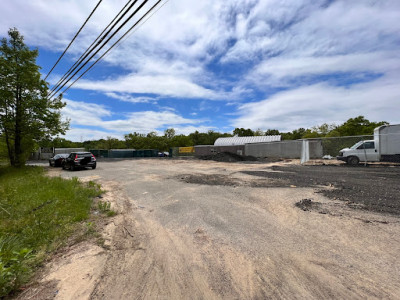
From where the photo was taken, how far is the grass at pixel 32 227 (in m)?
2.56

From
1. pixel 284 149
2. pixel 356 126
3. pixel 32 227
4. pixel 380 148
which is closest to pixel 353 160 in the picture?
pixel 380 148

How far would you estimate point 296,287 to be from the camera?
7.70 feet

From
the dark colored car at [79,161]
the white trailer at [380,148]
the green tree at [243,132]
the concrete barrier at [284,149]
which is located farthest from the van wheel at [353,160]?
the green tree at [243,132]

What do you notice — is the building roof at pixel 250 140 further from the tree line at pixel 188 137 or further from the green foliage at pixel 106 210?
the green foliage at pixel 106 210

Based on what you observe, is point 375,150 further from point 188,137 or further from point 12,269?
point 188,137

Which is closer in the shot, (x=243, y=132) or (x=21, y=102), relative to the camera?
(x=21, y=102)

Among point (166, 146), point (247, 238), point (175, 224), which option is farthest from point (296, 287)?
point (166, 146)

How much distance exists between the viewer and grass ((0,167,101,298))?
2.56 metres

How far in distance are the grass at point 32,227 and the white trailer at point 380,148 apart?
61.0 ft

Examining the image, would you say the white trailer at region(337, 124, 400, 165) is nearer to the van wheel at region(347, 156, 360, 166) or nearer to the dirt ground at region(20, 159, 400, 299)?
the van wheel at region(347, 156, 360, 166)

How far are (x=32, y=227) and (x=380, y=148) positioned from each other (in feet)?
65.8

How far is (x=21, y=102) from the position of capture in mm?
17109

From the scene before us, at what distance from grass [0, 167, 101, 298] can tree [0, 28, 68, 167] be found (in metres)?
14.0

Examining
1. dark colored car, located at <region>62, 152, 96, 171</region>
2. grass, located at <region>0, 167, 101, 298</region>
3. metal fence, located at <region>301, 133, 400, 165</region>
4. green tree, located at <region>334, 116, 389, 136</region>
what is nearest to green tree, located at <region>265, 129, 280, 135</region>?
green tree, located at <region>334, 116, 389, 136</region>
